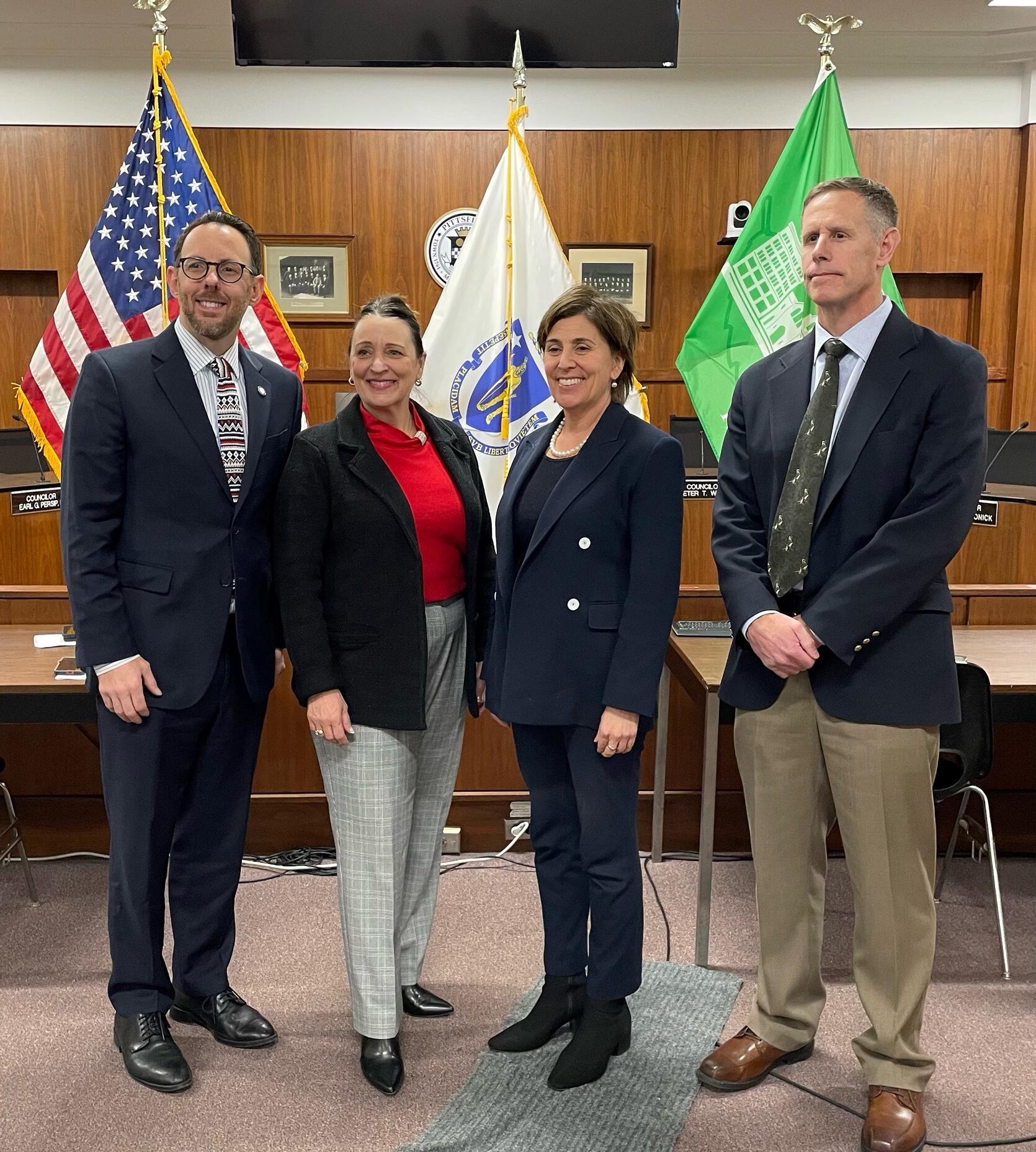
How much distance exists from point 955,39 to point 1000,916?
3.01 metres

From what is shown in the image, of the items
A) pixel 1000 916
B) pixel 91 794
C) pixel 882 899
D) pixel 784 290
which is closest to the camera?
pixel 882 899

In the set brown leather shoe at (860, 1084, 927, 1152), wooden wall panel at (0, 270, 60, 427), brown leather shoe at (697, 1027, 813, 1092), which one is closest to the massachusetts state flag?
wooden wall panel at (0, 270, 60, 427)

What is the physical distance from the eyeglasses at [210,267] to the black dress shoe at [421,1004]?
1.71 m

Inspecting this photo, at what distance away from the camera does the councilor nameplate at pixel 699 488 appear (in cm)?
387

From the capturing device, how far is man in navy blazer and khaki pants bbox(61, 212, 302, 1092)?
7.18 feet

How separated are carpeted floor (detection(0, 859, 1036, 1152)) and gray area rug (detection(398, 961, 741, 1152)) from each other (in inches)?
1.9

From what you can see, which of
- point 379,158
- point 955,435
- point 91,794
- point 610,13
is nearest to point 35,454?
point 91,794

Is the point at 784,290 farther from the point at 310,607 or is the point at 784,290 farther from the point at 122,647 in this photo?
the point at 122,647

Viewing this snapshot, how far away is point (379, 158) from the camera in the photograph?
3955 millimetres

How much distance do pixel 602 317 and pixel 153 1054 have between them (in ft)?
6.08

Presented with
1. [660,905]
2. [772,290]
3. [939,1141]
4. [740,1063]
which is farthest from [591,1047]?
[772,290]

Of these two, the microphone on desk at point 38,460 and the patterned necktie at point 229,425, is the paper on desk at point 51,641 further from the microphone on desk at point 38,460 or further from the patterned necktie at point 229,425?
the patterned necktie at point 229,425

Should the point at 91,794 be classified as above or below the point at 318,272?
below

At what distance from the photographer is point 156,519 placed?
222 centimetres
